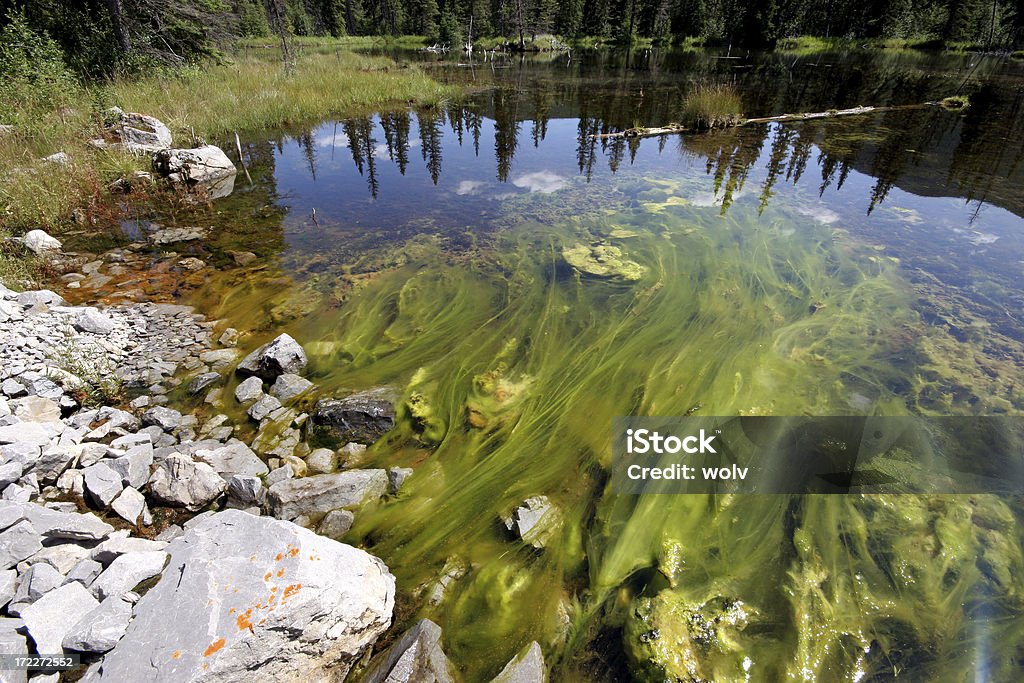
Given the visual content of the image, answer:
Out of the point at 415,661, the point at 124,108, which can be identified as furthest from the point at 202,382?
the point at 124,108

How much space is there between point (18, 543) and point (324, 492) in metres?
1.35

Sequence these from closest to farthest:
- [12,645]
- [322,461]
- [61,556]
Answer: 1. [12,645]
2. [61,556]
3. [322,461]

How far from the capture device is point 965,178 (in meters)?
8.73

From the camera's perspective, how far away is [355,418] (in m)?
3.48

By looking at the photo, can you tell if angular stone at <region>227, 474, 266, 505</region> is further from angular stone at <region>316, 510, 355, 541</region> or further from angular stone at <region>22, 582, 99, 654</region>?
angular stone at <region>22, 582, 99, 654</region>

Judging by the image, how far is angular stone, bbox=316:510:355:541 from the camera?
269cm

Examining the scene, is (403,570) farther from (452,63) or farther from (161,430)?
(452,63)

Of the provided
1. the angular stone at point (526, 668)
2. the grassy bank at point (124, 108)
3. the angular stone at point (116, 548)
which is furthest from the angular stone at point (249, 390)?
the grassy bank at point (124, 108)

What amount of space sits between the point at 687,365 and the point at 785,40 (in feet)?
174

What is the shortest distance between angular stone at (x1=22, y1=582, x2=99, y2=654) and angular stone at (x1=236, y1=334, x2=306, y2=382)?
7.34 ft

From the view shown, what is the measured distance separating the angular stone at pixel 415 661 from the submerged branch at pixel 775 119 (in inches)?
473

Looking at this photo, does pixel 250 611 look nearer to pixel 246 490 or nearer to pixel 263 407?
pixel 246 490

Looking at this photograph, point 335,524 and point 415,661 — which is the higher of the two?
point 415,661

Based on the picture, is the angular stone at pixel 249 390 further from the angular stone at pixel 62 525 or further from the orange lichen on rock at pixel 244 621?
the orange lichen on rock at pixel 244 621
